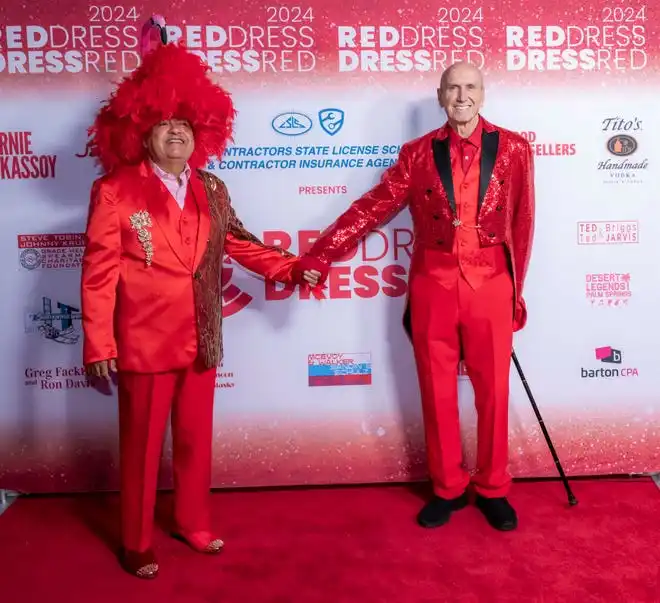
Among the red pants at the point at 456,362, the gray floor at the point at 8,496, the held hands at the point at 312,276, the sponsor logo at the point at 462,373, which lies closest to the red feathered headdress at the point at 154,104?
the held hands at the point at 312,276

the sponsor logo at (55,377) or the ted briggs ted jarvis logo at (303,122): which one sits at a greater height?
the ted briggs ted jarvis logo at (303,122)

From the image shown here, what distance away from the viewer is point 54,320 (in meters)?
3.46

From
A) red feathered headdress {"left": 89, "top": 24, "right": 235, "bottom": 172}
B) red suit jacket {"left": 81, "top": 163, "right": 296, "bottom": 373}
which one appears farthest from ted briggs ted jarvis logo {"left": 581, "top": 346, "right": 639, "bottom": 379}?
red feathered headdress {"left": 89, "top": 24, "right": 235, "bottom": 172}

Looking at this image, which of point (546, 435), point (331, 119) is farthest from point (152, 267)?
point (546, 435)

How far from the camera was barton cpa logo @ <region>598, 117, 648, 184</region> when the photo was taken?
11.2 feet

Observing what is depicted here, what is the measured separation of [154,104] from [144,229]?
45 cm

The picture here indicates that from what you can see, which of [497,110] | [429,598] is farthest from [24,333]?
[497,110]

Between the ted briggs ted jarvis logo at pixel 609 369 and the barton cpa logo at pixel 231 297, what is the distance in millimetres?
1687

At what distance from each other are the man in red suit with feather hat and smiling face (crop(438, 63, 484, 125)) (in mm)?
910

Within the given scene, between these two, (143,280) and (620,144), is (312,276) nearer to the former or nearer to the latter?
(143,280)

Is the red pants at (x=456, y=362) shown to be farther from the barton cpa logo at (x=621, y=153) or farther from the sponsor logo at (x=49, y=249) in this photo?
the sponsor logo at (x=49, y=249)

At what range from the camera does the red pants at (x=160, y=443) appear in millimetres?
2723

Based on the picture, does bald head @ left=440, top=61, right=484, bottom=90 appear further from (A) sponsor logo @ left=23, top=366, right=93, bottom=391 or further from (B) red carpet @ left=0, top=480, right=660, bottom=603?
(A) sponsor logo @ left=23, top=366, right=93, bottom=391

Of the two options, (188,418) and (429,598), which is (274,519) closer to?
(188,418)
